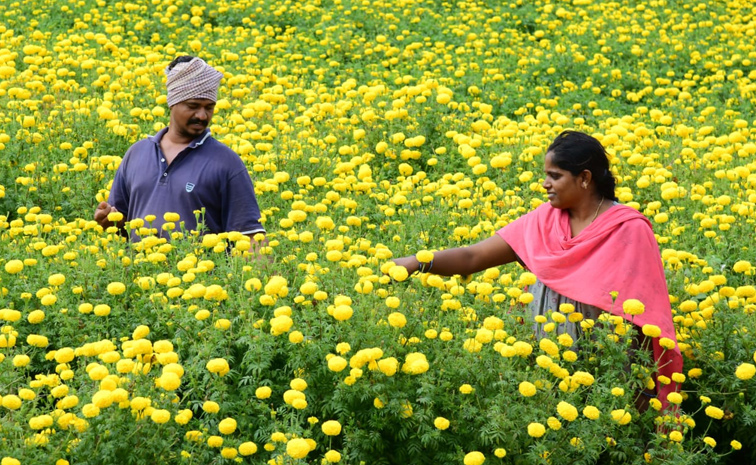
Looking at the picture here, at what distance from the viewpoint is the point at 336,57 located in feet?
35.1

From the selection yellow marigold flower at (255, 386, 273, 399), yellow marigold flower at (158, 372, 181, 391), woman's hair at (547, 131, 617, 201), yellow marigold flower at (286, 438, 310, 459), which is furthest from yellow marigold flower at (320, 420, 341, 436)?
woman's hair at (547, 131, 617, 201)

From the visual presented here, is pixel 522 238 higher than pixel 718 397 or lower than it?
higher

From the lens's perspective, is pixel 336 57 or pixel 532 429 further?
pixel 336 57

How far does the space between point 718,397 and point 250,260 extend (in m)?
2.34

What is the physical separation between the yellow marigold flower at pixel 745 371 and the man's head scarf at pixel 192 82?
3.06 metres

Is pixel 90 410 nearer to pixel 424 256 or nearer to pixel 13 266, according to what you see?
pixel 13 266

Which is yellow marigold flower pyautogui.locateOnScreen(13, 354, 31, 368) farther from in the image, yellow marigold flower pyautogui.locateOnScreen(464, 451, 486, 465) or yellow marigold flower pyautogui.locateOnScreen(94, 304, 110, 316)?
yellow marigold flower pyautogui.locateOnScreen(464, 451, 486, 465)

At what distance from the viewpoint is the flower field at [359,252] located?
11.2ft

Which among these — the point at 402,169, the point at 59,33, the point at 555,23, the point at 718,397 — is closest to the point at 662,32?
the point at 555,23

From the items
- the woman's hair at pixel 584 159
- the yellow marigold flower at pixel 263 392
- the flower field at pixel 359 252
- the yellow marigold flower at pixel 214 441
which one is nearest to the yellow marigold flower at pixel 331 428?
the flower field at pixel 359 252

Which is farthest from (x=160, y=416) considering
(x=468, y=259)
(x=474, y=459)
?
(x=468, y=259)

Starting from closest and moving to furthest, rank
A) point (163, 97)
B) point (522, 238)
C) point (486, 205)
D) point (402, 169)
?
1. point (522, 238)
2. point (486, 205)
3. point (402, 169)
4. point (163, 97)

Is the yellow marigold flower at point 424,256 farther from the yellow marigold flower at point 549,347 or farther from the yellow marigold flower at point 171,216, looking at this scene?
the yellow marigold flower at point 171,216

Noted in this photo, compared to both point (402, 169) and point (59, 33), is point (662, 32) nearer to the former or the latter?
point (402, 169)
